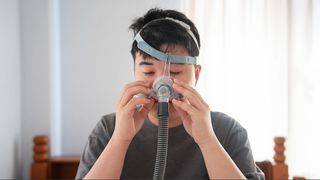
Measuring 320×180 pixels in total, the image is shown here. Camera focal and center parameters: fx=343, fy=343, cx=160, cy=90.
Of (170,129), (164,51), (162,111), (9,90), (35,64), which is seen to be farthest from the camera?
(35,64)

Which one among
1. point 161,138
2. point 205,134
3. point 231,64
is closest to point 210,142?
point 205,134

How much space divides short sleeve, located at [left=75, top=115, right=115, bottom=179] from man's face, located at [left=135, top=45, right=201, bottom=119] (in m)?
0.17

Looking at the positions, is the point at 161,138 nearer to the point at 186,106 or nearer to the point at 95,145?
the point at 186,106

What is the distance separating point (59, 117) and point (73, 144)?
17 cm

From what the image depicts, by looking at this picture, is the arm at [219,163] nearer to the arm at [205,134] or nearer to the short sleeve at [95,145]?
the arm at [205,134]

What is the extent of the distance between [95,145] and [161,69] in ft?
1.07

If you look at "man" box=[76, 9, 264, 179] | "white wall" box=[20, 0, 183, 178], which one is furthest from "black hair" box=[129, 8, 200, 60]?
"white wall" box=[20, 0, 183, 178]

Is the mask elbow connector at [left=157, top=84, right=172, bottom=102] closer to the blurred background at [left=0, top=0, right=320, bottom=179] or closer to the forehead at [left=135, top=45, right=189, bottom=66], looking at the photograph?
the forehead at [left=135, top=45, right=189, bottom=66]

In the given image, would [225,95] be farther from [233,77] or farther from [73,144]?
[73,144]

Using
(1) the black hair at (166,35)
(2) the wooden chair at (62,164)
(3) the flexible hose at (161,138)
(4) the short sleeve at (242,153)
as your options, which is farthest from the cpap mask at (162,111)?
(2) the wooden chair at (62,164)

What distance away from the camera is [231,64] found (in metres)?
1.91

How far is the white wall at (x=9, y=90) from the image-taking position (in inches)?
65.5

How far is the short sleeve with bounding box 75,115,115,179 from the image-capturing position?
1051 mm

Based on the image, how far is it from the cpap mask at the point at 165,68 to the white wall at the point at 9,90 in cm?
91
